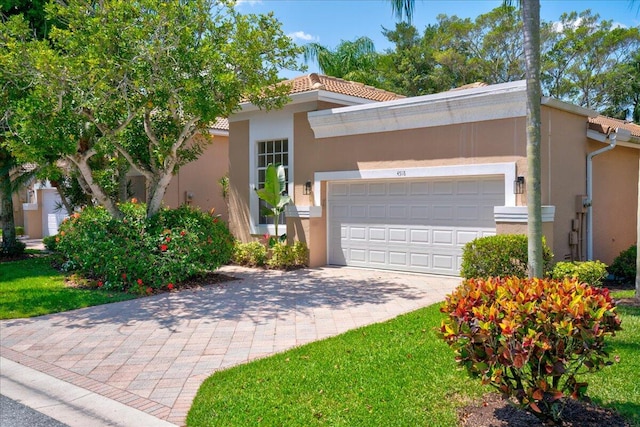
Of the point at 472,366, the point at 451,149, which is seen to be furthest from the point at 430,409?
the point at 451,149

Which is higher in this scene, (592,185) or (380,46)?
(380,46)

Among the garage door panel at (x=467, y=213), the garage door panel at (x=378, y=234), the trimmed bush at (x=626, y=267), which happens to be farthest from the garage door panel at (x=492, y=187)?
the trimmed bush at (x=626, y=267)

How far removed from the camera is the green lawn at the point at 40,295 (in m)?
9.37

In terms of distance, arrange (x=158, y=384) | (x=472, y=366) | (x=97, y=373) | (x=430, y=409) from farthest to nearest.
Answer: (x=97, y=373) < (x=158, y=384) < (x=430, y=409) < (x=472, y=366)

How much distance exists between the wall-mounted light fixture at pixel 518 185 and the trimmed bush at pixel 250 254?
6664 millimetres

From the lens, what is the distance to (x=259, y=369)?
592 cm

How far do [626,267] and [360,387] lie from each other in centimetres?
858

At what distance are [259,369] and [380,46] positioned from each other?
2953 centimetres

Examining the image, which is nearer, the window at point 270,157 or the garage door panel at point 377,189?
the garage door panel at point 377,189

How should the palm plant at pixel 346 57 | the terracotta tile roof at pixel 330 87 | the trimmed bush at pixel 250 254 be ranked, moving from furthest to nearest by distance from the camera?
the palm plant at pixel 346 57
the trimmed bush at pixel 250 254
the terracotta tile roof at pixel 330 87

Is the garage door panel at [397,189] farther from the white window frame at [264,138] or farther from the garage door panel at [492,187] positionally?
the white window frame at [264,138]

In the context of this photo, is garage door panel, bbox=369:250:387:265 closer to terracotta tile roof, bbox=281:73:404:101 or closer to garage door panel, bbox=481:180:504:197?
garage door panel, bbox=481:180:504:197

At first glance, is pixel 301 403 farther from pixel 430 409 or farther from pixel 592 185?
pixel 592 185

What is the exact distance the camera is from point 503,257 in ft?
31.8
